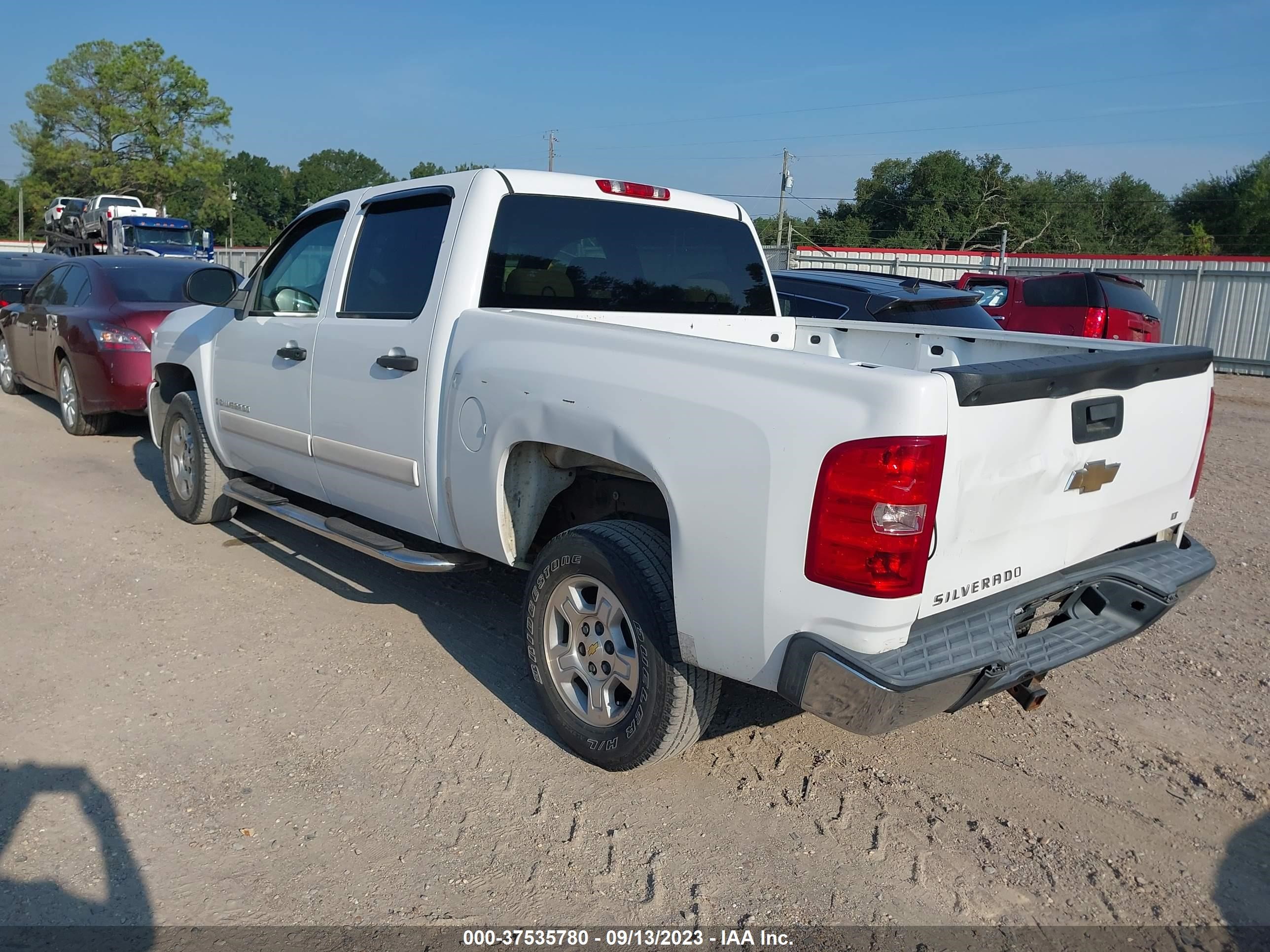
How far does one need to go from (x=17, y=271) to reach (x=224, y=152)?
179ft

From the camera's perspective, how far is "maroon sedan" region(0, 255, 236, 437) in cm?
880

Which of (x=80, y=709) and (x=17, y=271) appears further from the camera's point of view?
(x=17, y=271)

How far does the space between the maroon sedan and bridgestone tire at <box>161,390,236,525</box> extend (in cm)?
231

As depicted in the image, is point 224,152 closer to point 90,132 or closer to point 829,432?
point 90,132

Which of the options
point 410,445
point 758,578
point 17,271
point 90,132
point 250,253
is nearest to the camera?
point 758,578

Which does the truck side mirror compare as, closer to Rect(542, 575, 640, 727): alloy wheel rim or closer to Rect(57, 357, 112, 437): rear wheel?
Rect(542, 575, 640, 727): alloy wheel rim

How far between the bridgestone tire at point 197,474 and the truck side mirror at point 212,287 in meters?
0.75

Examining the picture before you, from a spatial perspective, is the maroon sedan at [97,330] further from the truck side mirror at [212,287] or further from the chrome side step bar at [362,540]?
the chrome side step bar at [362,540]

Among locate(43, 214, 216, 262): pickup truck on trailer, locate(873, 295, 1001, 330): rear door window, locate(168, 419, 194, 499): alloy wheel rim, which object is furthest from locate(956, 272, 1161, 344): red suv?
locate(43, 214, 216, 262): pickup truck on trailer

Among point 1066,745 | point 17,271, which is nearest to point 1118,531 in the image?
point 1066,745

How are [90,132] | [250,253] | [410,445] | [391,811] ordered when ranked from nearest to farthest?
[391,811] < [410,445] < [250,253] < [90,132]

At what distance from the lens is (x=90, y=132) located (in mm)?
62375

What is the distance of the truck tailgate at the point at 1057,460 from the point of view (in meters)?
2.80

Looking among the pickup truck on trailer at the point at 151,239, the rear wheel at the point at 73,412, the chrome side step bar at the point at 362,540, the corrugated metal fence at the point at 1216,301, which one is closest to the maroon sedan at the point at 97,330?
the rear wheel at the point at 73,412
